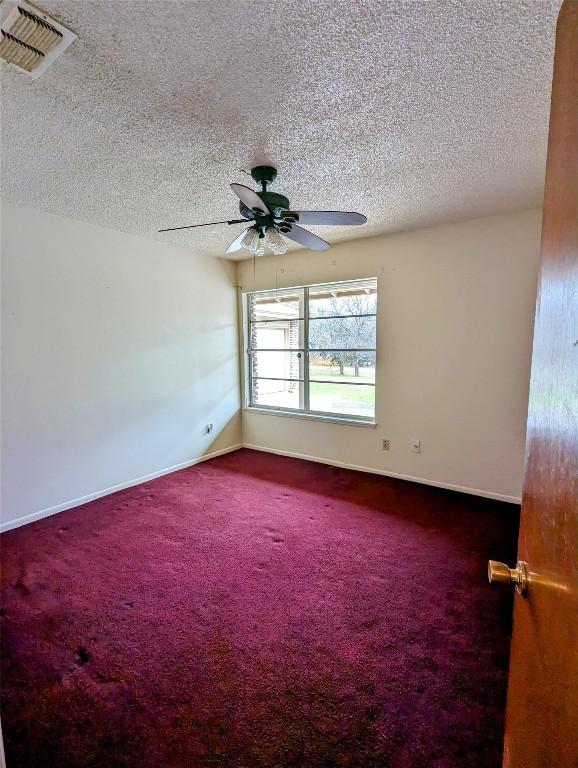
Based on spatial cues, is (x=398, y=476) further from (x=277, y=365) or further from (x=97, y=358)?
(x=97, y=358)

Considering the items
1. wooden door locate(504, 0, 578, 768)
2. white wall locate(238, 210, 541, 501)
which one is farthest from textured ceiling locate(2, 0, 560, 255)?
wooden door locate(504, 0, 578, 768)

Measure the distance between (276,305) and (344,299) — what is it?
98 centimetres

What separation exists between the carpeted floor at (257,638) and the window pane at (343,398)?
4.17 feet

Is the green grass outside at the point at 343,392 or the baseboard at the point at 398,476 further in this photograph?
the green grass outside at the point at 343,392

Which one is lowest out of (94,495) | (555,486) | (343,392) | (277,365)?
(94,495)

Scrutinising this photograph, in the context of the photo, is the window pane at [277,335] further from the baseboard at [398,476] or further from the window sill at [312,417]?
the baseboard at [398,476]

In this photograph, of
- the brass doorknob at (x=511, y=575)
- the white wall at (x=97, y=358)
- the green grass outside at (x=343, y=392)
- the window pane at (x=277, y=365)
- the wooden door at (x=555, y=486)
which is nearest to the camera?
the wooden door at (x=555, y=486)

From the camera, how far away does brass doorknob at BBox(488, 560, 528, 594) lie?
2.47ft

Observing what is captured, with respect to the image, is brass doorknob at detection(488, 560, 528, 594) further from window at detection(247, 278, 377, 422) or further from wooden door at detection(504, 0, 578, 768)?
window at detection(247, 278, 377, 422)

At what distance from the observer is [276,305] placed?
4629 millimetres

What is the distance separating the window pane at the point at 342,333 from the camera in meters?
3.90

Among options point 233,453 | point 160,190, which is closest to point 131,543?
point 233,453

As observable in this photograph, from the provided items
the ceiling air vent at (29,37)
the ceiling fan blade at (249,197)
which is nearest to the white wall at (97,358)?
the ceiling air vent at (29,37)

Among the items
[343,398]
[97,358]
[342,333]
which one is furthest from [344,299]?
[97,358]
